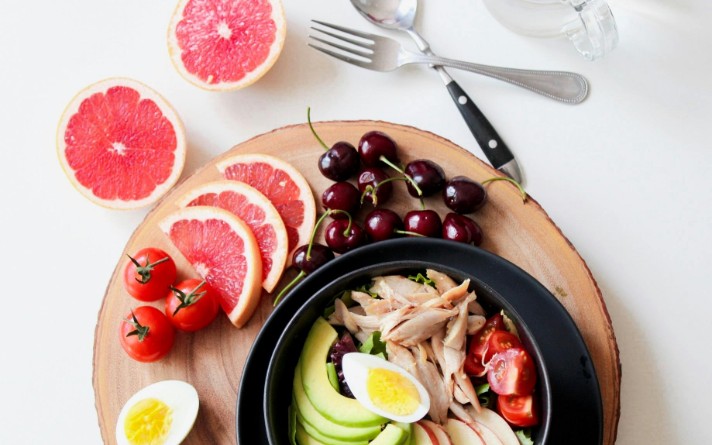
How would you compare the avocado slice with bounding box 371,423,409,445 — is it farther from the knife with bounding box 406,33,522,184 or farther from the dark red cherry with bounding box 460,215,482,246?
the knife with bounding box 406,33,522,184

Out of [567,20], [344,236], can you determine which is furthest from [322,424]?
[567,20]

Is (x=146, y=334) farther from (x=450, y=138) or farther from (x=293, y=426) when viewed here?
(x=450, y=138)

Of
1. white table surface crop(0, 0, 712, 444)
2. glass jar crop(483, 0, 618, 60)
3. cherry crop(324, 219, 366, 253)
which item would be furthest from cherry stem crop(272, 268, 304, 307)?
glass jar crop(483, 0, 618, 60)

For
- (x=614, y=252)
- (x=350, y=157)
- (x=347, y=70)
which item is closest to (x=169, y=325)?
(x=350, y=157)

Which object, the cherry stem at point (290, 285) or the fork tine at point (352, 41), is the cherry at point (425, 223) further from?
the fork tine at point (352, 41)

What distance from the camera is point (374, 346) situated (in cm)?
196

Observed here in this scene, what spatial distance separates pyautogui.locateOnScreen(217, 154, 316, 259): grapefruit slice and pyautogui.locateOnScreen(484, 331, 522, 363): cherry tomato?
637 millimetres

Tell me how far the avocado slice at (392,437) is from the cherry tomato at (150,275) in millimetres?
809

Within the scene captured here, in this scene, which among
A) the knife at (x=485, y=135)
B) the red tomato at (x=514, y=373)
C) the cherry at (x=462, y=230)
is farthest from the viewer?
the knife at (x=485, y=135)

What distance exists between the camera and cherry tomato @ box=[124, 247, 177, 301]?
212cm

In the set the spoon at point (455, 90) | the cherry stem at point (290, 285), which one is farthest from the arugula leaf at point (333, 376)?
the spoon at point (455, 90)

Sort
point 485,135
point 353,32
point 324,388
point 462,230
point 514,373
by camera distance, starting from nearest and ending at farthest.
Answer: point 514,373
point 324,388
point 462,230
point 485,135
point 353,32

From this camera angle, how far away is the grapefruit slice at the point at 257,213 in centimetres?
215

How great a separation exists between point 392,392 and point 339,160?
2.29ft
